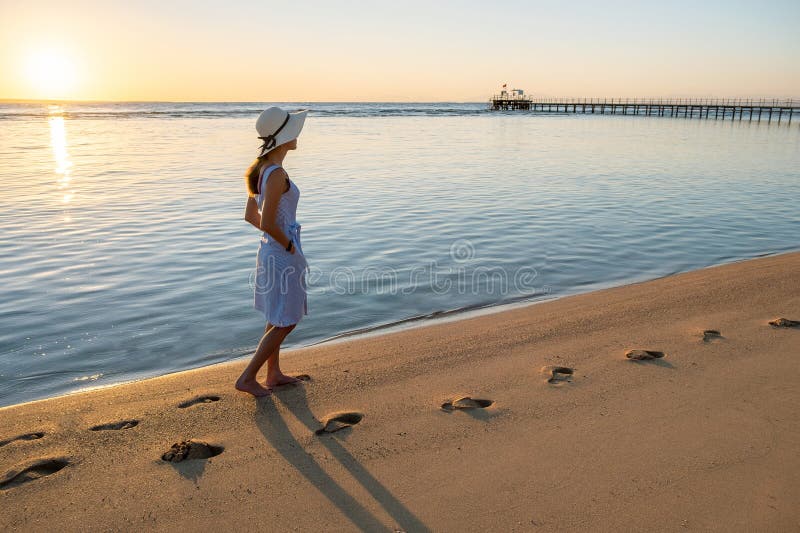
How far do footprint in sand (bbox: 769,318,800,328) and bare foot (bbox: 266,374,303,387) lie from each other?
435 centimetres

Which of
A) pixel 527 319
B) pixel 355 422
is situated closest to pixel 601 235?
pixel 527 319

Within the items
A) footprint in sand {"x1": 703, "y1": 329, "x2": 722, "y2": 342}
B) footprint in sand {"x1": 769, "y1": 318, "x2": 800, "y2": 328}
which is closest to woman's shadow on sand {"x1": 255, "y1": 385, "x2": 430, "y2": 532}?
footprint in sand {"x1": 703, "y1": 329, "x2": 722, "y2": 342}

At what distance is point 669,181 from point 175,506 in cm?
1805

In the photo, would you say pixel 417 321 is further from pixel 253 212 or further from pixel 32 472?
pixel 32 472

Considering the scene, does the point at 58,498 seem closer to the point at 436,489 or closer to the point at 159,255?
the point at 436,489

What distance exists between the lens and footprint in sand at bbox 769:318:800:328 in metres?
5.26

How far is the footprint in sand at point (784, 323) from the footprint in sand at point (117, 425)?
5.39 m

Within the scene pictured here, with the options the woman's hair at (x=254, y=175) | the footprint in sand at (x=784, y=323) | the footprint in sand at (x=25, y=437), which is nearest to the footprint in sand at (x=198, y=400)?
the footprint in sand at (x=25, y=437)

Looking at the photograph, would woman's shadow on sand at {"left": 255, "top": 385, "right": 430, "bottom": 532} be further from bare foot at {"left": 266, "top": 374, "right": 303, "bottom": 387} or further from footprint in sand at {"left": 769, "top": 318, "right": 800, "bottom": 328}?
footprint in sand at {"left": 769, "top": 318, "right": 800, "bottom": 328}

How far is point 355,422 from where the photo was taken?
372cm

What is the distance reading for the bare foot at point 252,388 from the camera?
4.08m

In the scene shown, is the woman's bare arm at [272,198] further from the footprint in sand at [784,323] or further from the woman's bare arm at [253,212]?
the footprint in sand at [784,323]

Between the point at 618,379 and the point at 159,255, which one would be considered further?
the point at 159,255

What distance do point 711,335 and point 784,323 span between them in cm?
84
